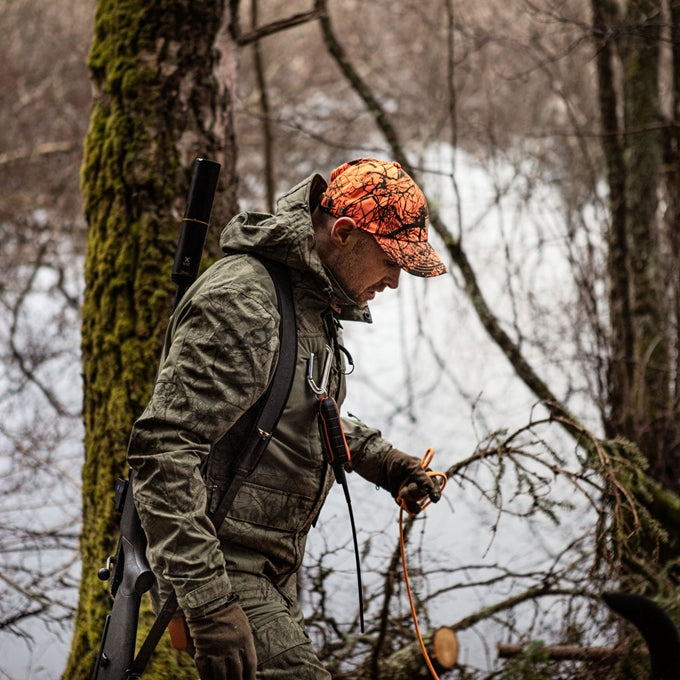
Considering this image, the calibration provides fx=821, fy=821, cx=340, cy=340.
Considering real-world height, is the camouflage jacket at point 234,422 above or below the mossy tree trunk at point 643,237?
below

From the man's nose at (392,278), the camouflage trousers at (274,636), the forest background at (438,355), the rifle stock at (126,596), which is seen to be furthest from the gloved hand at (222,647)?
the forest background at (438,355)

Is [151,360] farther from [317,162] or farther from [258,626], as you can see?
[317,162]

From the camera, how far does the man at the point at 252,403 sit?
1957mm

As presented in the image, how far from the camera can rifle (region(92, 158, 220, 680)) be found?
2268 mm

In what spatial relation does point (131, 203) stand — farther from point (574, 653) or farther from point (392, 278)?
point (574, 653)

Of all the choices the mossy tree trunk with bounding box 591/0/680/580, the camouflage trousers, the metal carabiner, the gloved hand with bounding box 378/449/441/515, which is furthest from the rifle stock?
the mossy tree trunk with bounding box 591/0/680/580

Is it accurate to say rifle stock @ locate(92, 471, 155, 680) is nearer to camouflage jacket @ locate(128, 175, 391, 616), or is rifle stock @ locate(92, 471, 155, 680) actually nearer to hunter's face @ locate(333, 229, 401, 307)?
camouflage jacket @ locate(128, 175, 391, 616)

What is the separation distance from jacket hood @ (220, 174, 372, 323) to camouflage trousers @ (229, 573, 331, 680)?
0.81 meters

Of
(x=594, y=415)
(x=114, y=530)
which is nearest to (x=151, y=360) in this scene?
(x=114, y=530)

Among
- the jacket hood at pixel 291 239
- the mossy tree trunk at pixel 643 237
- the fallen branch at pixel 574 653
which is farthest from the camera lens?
the mossy tree trunk at pixel 643 237

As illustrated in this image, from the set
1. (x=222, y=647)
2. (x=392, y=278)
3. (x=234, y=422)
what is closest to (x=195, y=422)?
(x=234, y=422)

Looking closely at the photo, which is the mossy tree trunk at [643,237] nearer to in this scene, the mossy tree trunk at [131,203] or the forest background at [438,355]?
the forest background at [438,355]

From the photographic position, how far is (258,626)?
2.13 metres

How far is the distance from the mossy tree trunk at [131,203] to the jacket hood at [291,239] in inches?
45.4
